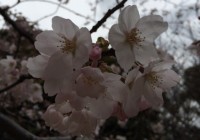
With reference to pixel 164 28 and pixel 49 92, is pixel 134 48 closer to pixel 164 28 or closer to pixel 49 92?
pixel 164 28

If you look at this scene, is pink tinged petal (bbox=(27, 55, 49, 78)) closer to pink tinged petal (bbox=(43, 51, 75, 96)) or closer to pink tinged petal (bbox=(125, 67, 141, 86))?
pink tinged petal (bbox=(43, 51, 75, 96))

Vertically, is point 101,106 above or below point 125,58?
below

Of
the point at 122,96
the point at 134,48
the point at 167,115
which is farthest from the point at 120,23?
the point at 167,115

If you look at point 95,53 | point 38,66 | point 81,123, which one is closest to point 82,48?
point 95,53

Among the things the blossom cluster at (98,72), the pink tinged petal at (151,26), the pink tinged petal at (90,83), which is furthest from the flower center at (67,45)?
the pink tinged petal at (151,26)

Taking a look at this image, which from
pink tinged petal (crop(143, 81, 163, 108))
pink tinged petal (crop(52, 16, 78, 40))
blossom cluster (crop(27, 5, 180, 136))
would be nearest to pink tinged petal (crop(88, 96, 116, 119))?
blossom cluster (crop(27, 5, 180, 136))

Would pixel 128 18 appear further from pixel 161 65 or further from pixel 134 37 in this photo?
pixel 161 65

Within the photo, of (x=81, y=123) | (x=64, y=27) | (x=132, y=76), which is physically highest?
(x=64, y=27)
